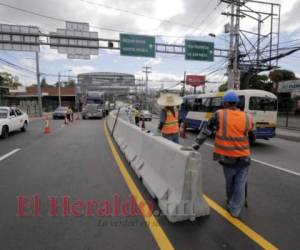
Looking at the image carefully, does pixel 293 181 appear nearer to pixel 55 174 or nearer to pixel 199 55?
pixel 55 174

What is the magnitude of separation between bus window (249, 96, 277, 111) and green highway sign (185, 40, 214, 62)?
10012 millimetres

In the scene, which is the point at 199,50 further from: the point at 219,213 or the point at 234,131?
the point at 219,213

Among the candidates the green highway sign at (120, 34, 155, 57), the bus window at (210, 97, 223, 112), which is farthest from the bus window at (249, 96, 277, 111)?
the green highway sign at (120, 34, 155, 57)

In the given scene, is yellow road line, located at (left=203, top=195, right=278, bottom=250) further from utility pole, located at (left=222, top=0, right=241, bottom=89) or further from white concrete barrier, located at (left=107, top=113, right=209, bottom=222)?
utility pole, located at (left=222, top=0, right=241, bottom=89)

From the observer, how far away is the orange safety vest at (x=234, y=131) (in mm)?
3377

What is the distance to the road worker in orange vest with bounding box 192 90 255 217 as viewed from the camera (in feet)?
11.1

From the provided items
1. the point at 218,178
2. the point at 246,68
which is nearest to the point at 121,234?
the point at 218,178

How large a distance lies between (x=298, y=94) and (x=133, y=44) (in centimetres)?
2560

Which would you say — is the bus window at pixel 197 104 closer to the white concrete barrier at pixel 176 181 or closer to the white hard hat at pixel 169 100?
the white hard hat at pixel 169 100

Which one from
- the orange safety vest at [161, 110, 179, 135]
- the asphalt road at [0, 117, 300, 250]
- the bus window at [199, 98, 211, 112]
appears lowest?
the asphalt road at [0, 117, 300, 250]

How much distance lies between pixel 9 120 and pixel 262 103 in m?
13.4

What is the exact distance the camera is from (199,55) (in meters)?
19.7

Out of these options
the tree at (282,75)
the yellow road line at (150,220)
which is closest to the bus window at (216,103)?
the yellow road line at (150,220)

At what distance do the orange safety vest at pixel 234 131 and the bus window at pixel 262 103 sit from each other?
7952 mm
